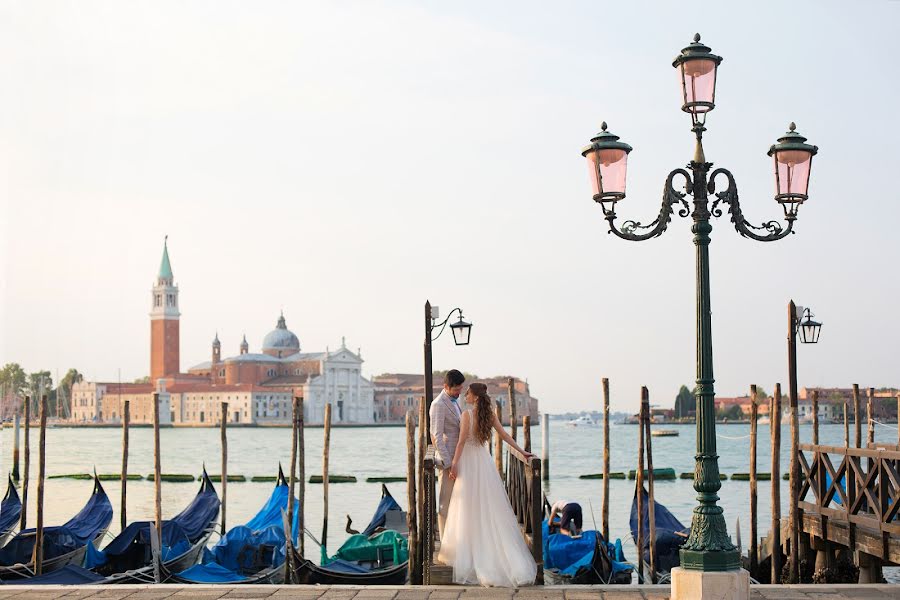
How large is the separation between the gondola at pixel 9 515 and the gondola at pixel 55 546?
1241 mm

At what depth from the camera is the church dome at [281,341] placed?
3578 inches

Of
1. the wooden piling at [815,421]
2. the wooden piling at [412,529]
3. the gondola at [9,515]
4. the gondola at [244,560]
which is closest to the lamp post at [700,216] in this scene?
the wooden piling at [412,529]

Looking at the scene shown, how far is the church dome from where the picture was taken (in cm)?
9088

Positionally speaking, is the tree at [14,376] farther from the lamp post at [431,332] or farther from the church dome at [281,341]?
the lamp post at [431,332]

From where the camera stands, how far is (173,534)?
11.4m

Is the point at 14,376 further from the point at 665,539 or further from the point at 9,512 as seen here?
the point at 665,539

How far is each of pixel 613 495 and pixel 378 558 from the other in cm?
1380

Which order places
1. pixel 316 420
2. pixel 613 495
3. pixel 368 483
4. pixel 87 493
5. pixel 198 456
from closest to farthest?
pixel 613 495
pixel 87 493
pixel 368 483
pixel 198 456
pixel 316 420

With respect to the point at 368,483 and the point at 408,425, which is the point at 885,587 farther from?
the point at 368,483

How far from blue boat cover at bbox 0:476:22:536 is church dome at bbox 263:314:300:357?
254 feet

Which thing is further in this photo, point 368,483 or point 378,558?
point 368,483

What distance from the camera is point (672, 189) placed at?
486cm

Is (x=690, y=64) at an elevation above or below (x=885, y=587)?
above


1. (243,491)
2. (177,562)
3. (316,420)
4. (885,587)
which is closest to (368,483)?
(243,491)
